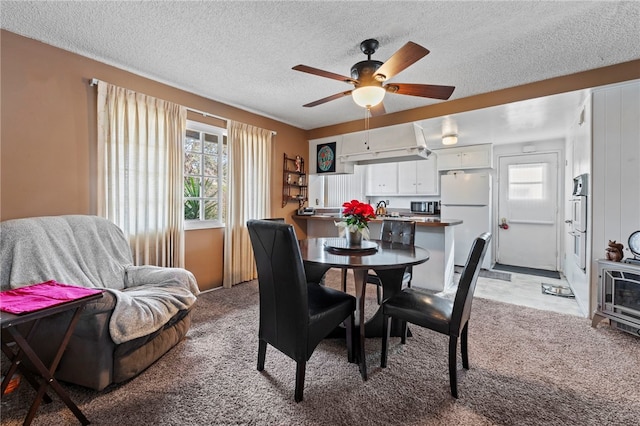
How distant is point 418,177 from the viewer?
5.63m

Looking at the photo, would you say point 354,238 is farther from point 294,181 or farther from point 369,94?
point 294,181

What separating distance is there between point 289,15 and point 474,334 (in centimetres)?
290

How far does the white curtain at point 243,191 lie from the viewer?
12.1 ft

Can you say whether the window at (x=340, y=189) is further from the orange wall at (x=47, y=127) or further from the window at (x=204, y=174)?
the orange wall at (x=47, y=127)

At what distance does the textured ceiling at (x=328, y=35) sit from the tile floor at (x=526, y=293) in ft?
7.97

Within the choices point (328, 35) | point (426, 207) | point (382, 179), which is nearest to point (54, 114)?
point (328, 35)

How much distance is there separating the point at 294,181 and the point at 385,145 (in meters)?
1.61

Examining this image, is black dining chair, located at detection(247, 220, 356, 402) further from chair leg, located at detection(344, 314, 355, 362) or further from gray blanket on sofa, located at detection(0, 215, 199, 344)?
gray blanket on sofa, located at detection(0, 215, 199, 344)

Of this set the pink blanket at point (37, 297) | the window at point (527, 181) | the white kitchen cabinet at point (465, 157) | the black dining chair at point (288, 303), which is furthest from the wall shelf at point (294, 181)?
the window at point (527, 181)

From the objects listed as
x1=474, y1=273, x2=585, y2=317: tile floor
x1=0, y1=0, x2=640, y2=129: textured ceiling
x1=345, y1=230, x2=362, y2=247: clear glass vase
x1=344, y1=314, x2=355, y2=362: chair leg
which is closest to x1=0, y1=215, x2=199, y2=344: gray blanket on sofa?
x1=344, y1=314, x2=355, y2=362: chair leg

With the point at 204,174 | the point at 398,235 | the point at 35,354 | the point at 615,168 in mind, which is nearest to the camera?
the point at 35,354

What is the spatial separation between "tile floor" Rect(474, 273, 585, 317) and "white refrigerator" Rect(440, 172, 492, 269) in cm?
72

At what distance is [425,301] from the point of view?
6.21 feet

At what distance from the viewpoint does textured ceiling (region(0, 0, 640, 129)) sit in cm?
189
